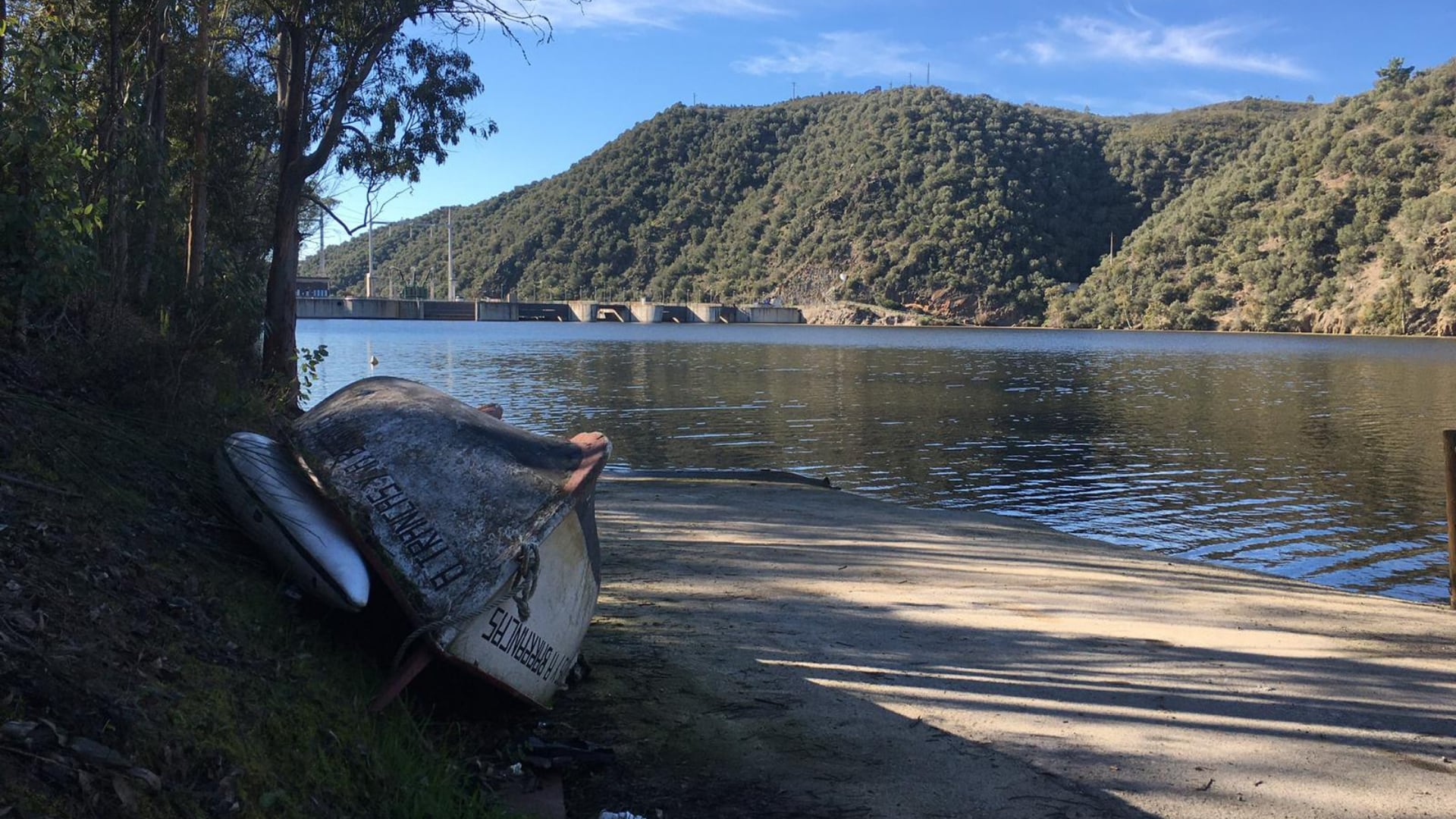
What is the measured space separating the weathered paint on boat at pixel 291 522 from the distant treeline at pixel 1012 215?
332ft

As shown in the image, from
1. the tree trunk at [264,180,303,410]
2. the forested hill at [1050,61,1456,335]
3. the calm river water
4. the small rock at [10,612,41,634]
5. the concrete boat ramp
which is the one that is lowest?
the calm river water

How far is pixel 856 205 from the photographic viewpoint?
15562 cm

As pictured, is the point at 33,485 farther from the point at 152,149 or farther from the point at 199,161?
the point at 199,161

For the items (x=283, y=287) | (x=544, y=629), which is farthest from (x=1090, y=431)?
(x=544, y=629)

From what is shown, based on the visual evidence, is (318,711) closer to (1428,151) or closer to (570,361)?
(570,361)

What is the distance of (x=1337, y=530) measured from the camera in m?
14.4

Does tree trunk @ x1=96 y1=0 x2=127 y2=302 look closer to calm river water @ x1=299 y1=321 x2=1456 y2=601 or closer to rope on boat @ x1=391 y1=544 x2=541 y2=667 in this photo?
rope on boat @ x1=391 y1=544 x2=541 y2=667

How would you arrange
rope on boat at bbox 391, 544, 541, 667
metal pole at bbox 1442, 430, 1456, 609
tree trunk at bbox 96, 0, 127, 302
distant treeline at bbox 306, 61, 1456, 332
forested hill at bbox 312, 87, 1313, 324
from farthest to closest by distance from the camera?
forested hill at bbox 312, 87, 1313, 324, distant treeline at bbox 306, 61, 1456, 332, tree trunk at bbox 96, 0, 127, 302, metal pole at bbox 1442, 430, 1456, 609, rope on boat at bbox 391, 544, 541, 667

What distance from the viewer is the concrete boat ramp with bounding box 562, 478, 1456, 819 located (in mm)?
4426

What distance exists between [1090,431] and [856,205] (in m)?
133

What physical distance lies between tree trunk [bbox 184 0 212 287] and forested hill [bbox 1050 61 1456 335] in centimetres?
9610

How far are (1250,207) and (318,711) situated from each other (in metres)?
126

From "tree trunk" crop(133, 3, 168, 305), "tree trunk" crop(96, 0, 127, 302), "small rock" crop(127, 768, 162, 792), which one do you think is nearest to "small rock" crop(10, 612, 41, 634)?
"small rock" crop(127, 768, 162, 792)

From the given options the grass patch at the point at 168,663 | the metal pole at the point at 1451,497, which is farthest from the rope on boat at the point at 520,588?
the metal pole at the point at 1451,497
